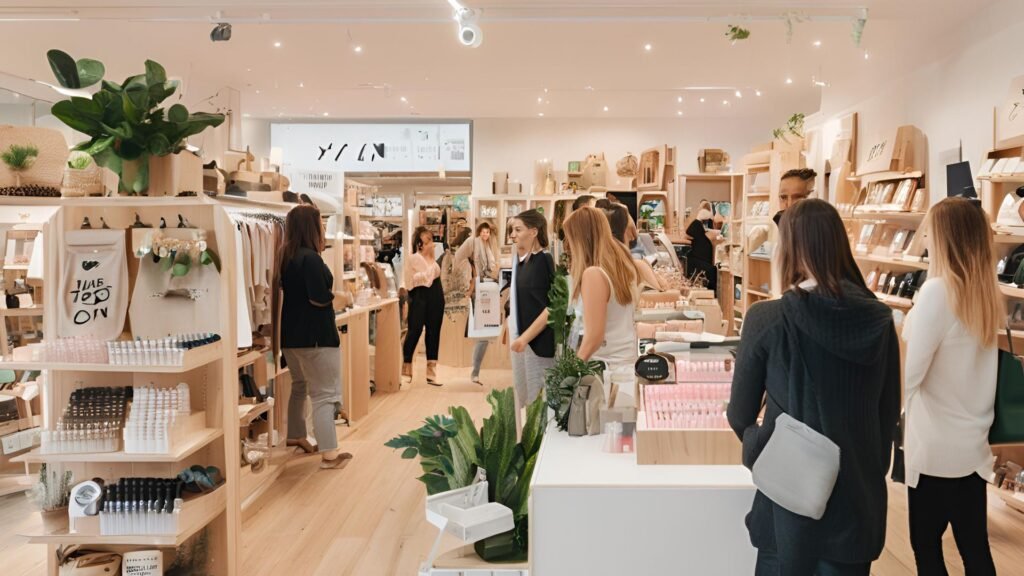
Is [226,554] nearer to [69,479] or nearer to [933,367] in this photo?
[69,479]

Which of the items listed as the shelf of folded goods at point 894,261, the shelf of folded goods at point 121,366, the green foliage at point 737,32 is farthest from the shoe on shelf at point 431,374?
the shelf of folded goods at point 121,366

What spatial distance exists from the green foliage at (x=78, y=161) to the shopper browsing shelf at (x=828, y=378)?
9.49 ft

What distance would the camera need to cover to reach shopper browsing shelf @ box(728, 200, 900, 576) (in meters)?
1.88

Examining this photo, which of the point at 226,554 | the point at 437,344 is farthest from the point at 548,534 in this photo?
the point at 437,344

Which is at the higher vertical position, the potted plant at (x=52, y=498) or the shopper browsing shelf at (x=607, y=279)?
the shopper browsing shelf at (x=607, y=279)

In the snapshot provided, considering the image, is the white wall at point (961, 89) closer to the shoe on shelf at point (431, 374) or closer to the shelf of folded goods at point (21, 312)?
the shoe on shelf at point (431, 374)

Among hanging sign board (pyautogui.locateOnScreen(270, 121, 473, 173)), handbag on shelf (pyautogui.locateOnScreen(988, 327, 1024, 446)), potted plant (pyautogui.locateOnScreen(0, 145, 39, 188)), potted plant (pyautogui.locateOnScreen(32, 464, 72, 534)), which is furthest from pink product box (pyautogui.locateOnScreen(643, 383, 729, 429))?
hanging sign board (pyautogui.locateOnScreen(270, 121, 473, 173))

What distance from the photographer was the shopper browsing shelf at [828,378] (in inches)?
74.0

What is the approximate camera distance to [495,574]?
8.11 feet

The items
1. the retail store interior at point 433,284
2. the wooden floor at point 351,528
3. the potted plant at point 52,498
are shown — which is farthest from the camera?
the wooden floor at point 351,528

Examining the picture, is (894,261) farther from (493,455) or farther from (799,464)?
(799,464)

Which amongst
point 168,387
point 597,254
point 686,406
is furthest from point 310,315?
point 686,406

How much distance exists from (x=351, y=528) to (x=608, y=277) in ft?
6.60

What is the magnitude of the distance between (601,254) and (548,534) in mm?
1639
